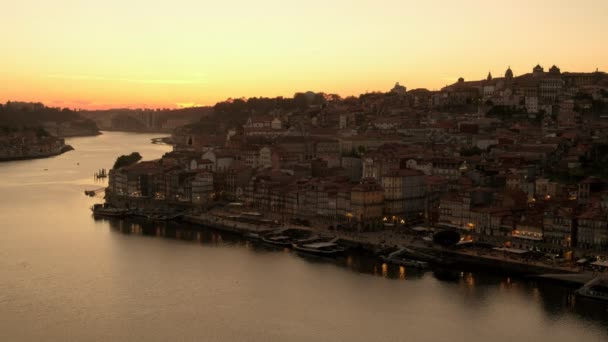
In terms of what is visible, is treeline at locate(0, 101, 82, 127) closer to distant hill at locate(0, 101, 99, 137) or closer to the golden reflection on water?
distant hill at locate(0, 101, 99, 137)

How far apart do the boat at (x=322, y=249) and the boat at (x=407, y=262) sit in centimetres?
Result: 89

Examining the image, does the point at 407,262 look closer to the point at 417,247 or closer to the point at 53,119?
the point at 417,247

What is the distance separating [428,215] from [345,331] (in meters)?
5.62

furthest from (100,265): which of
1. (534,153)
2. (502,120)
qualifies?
(502,120)

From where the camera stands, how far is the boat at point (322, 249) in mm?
12023

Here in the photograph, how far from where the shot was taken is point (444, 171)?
1573cm

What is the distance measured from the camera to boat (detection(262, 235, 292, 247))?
42.4 feet

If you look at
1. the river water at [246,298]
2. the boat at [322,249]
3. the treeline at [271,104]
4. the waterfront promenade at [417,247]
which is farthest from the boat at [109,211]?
the treeline at [271,104]

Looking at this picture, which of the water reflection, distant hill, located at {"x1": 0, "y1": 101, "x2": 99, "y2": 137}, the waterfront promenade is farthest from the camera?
distant hill, located at {"x1": 0, "y1": 101, "x2": 99, "y2": 137}

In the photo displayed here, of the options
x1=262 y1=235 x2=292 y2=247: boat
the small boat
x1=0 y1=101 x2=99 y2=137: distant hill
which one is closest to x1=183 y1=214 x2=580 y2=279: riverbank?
the small boat

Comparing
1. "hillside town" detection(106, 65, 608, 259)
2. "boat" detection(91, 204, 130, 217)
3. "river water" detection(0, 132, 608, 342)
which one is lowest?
"river water" detection(0, 132, 608, 342)

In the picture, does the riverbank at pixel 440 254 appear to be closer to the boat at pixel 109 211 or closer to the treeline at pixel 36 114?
the boat at pixel 109 211

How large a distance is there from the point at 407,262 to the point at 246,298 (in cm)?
277

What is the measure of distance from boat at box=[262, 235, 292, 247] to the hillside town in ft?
2.88
